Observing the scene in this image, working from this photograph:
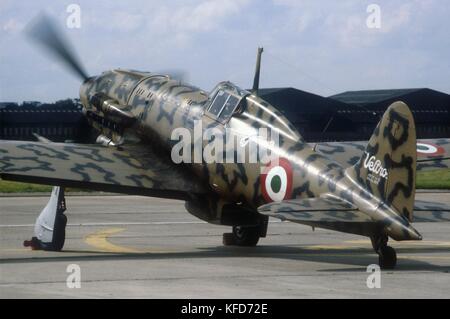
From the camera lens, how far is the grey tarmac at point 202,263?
43.6 feet

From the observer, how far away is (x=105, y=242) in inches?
803

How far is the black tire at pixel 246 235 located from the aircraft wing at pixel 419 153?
6.79 feet

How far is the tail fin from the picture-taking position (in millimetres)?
14992

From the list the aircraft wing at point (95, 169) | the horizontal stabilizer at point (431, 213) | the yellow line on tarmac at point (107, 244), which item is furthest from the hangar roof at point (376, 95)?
the horizontal stabilizer at point (431, 213)

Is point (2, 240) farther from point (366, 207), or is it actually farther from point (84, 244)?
point (366, 207)

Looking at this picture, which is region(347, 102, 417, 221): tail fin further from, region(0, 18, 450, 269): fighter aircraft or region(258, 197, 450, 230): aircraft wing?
region(258, 197, 450, 230): aircraft wing

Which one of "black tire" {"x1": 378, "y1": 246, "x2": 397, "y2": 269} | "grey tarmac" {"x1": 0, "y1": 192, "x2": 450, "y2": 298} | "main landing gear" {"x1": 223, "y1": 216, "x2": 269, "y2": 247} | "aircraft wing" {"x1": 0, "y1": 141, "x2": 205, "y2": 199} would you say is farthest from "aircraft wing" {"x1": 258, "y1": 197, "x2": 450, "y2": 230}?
"main landing gear" {"x1": 223, "y1": 216, "x2": 269, "y2": 247}

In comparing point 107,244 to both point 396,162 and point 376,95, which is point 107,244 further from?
point 376,95

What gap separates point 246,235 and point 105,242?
2770 mm

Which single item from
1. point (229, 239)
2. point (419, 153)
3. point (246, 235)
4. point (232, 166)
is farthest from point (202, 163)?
point (419, 153)

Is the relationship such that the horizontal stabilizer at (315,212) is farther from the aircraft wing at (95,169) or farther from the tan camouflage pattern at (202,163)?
the aircraft wing at (95,169)

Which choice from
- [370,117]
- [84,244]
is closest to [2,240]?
[84,244]

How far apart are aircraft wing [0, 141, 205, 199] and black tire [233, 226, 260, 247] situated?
53.1 inches
